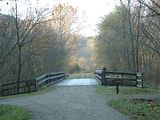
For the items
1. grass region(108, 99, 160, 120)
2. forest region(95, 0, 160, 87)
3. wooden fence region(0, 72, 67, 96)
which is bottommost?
grass region(108, 99, 160, 120)

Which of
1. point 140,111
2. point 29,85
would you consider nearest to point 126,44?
point 29,85

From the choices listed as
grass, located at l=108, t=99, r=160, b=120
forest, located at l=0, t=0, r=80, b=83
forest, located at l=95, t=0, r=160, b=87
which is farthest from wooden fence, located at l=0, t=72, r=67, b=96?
grass, located at l=108, t=99, r=160, b=120

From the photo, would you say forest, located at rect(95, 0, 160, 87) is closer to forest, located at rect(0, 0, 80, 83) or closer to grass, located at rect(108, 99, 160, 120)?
forest, located at rect(0, 0, 80, 83)

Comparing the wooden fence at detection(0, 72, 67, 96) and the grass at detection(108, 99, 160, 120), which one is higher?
the wooden fence at detection(0, 72, 67, 96)

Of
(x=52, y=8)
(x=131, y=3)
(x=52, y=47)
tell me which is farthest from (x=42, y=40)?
(x=52, y=47)

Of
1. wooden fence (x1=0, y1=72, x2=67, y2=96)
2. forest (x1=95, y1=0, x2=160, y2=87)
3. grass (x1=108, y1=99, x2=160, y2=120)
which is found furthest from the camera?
forest (x1=95, y1=0, x2=160, y2=87)

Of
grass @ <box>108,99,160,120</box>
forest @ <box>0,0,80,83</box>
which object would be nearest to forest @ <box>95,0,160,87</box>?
forest @ <box>0,0,80,83</box>

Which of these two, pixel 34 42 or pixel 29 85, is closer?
pixel 29 85

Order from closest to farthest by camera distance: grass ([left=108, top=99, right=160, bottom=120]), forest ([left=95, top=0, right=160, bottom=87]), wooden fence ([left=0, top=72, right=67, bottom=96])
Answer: grass ([left=108, top=99, right=160, bottom=120])
wooden fence ([left=0, top=72, right=67, bottom=96])
forest ([left=95, top=0, right=160, bottom=87])

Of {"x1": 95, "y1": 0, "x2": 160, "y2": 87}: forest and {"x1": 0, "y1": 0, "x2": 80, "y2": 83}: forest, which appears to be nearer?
{"x1": 0, "y1": 0, "x2": 80, "y2": 83}: forest

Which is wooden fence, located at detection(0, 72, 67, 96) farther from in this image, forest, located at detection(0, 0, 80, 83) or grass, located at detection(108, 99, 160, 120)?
grass, located at detection(108, 99, 160, 120)

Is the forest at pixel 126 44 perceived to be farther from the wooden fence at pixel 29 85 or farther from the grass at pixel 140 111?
the grass at pixel 140 111

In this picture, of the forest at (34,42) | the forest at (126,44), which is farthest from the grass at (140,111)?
the forest at (126,44)

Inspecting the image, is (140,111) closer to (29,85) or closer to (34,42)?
(29,85)
